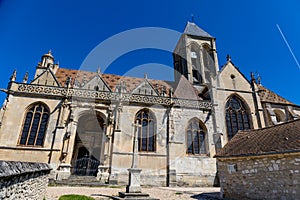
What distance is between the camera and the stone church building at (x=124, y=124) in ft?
40.9

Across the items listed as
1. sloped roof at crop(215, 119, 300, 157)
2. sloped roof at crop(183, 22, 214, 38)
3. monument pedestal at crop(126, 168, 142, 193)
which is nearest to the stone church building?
monument pedestal at crop(126, 168, 142, 193)

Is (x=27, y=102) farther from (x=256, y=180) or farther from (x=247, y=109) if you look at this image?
(x=247, y=109)

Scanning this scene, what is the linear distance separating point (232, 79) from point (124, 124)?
1158 centimetres

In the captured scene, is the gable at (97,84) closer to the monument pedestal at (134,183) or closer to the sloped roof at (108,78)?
the sloped roof at (108,78)

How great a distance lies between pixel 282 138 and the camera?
6.96 metres

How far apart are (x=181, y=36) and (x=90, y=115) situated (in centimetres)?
1866

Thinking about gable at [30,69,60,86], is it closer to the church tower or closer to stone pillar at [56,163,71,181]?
stone pillar at [56,163,71,181]

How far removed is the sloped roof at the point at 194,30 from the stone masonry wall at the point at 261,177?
864 inches

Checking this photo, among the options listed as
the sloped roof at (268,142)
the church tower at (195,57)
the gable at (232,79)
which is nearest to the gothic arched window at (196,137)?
the gable at (232,79)

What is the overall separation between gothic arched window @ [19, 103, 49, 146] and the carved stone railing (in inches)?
47.1

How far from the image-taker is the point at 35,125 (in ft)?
42.6

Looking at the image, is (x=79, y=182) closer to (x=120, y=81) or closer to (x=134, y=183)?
(x=134, y=183)

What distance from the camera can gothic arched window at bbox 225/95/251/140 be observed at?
16016 millimetres

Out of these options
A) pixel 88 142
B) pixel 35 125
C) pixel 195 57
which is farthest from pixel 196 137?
pixel 195 57
